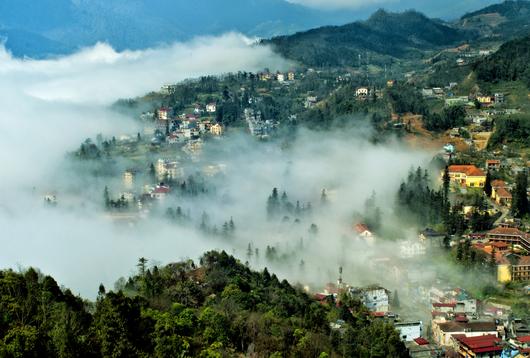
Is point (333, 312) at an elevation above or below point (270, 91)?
below

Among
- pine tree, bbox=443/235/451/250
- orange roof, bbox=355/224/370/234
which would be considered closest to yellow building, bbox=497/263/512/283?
pine tree, bbox=443/235/451/250

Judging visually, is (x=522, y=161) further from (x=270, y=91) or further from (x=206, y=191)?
(x=270, y=91)

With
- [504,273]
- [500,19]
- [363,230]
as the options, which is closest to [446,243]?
[504,273]

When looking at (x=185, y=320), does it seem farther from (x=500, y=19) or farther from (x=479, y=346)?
(x=500, y=19)

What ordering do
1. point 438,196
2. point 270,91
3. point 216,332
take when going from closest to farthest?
point 216,332 → point 438,196 → point 270,91

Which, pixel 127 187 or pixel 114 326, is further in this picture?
pixel 127 187

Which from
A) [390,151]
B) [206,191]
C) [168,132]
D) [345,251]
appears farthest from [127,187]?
[345,251]

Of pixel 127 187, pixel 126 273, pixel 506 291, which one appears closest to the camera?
pixel 506 291
